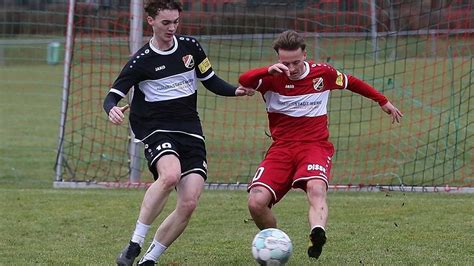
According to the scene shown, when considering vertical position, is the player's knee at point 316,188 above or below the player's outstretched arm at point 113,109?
below

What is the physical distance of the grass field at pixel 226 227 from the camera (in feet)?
23.0

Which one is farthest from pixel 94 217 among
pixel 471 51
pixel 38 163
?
pixel 471 51

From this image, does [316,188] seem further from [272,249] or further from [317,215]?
[272,249]

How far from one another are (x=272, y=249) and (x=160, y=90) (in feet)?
4.92

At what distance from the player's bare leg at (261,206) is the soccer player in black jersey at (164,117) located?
0.41 metres

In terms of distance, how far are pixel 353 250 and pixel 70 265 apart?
2203mm

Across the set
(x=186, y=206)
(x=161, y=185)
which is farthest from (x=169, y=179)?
(x=186, y=206)

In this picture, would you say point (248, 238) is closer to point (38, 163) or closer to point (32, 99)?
point (38, 163)

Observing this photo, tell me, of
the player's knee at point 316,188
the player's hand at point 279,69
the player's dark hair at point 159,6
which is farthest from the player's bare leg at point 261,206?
the player's dark hair at point 159,6

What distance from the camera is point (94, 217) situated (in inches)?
358

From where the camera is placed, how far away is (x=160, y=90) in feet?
21.8

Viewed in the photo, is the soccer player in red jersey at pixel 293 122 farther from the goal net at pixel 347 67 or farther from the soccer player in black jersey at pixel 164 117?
the goal net at pixel 347 67

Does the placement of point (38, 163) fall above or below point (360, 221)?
below

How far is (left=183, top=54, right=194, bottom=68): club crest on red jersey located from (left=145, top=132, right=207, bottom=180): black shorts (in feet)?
1.73
